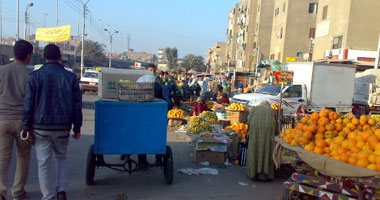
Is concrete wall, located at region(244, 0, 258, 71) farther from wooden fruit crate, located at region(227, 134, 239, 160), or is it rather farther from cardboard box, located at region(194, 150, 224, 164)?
cardboard box, located at region(194, 150, 224, 164)

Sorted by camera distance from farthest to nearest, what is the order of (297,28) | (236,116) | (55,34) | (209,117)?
1. (55,34)
2. (297,28)
3. (236,116)
4. (209,117)

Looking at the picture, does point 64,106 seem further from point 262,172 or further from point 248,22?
point 248,22

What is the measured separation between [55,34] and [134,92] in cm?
3873

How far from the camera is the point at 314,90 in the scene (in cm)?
1417

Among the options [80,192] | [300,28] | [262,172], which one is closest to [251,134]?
[262,172]

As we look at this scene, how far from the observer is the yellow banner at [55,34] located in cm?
3806

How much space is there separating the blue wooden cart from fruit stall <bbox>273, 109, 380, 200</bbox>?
1857mm

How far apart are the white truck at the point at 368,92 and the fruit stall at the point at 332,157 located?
13.3m

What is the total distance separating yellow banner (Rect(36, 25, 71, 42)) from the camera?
38.1 metres

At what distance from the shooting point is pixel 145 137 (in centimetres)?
495

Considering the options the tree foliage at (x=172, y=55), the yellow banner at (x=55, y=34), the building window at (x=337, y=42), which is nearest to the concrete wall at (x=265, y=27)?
the building window at (x=337, y=42)

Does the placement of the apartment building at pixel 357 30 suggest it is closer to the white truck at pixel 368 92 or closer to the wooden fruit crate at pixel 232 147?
the white truck at pixel 368 92

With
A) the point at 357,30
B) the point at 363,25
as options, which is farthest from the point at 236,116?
the point at 363,25

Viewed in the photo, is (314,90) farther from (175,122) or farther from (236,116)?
(175,122)
